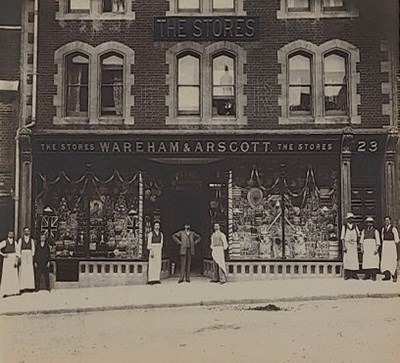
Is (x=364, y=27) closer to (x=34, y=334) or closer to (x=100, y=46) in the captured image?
(x=100, y=46)

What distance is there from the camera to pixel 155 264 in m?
3.99

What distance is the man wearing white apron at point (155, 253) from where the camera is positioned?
156 inches

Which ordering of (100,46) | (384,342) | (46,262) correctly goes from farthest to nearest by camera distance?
(100,46) < (46,262) < (384,342)

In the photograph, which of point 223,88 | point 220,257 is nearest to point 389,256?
point 220,257

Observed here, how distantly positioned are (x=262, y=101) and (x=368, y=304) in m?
1.46

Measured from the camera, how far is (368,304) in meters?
3.84

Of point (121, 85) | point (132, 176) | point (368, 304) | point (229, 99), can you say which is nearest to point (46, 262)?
point (132, 176)

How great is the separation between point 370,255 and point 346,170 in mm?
625

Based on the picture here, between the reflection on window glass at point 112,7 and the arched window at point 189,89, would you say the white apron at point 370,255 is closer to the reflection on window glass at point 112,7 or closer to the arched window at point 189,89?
the arched window at point 189,89

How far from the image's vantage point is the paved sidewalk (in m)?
3.81

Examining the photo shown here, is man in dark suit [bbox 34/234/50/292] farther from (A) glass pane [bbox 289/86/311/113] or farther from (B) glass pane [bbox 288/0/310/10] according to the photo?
(B) glass pane [bbox 288/0/310/10]

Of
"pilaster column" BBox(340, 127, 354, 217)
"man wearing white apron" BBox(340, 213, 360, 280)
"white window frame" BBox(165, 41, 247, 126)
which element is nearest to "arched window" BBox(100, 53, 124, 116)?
"white window frame" BBox(165, 41, 247, 126)

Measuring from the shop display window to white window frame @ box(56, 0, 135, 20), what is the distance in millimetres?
1250

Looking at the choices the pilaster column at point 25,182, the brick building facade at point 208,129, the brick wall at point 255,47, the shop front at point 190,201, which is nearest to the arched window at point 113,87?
the brick building facade at point 208,129
